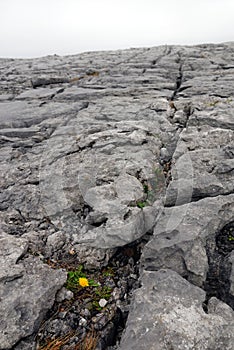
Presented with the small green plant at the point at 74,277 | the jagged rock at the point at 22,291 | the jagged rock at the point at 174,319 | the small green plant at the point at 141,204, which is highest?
the small green plant at the point at 141,204

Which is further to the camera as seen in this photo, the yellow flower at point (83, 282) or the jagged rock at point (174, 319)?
the yellow flower at point (83, 282)

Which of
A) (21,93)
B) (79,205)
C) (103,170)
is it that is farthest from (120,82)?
(79,205)

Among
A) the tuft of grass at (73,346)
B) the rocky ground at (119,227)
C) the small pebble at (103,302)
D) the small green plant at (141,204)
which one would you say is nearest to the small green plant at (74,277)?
the rocky ground at (119,227)

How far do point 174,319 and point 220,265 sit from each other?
39.9 inches

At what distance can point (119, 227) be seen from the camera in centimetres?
402

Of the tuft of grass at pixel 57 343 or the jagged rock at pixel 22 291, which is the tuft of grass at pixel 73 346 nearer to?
the tuft of grass at pixel 57 343

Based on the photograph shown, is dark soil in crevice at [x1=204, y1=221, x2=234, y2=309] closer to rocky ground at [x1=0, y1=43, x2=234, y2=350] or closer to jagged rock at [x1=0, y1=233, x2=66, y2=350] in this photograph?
rocky ground at [x1=0, y1=43, x2=234, y2=350]

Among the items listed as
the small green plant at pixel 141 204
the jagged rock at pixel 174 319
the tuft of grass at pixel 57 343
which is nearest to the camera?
the jagged rock at pixel 174 319

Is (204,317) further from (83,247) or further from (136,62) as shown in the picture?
(136,62)

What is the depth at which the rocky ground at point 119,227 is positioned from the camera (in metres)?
2.96

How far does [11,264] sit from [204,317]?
211 cm

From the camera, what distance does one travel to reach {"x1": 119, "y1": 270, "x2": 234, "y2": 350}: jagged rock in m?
2.63

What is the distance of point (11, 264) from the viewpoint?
3.53m

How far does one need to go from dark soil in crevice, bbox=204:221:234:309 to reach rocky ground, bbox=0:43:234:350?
1 centimetres
